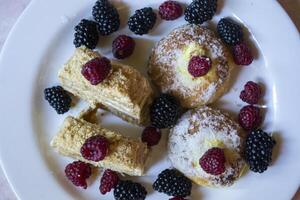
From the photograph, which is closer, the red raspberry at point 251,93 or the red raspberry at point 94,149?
the red raspberry at point 94,149

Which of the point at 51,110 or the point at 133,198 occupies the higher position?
the point at 51,110

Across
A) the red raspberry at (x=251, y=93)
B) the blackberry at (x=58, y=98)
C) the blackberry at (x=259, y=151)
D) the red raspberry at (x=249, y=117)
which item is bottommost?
the blackberry at (x=58, y=98)

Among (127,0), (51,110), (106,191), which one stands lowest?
(106,191)

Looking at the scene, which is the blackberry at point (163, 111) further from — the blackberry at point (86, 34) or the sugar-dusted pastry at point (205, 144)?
the blackberry at point (86, 34)

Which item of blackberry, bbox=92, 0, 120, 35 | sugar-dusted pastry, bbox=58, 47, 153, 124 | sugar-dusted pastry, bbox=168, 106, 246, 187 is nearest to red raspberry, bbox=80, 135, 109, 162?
sugar-dusted pastry, bbox=58, 47, 153, 124

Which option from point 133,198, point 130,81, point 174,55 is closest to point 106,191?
point 133,198

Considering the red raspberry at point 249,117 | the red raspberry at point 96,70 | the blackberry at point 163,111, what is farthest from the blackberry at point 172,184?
the red raspberry at point 96,70

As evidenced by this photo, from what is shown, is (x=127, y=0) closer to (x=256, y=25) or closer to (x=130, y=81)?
(x=130, y=81)
